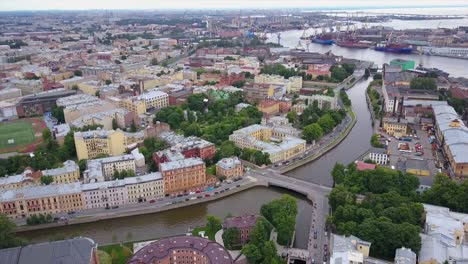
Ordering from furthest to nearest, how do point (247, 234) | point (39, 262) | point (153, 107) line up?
point (153, 107), point (247, 234), point (39, 262)

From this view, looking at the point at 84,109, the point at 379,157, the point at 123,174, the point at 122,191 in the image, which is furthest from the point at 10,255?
the point at 84,109

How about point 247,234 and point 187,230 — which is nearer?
point 247,234

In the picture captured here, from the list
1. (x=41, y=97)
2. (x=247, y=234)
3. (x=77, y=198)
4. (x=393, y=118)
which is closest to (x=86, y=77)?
(x=41, y=97)

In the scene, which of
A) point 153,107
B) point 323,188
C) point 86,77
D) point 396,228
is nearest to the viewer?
point 396,228

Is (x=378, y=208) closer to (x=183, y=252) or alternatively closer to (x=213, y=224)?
(x=213, y=224)

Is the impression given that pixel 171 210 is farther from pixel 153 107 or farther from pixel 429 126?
pixel 429 126

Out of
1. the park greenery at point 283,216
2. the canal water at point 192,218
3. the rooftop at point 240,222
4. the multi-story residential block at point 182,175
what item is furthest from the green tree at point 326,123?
the rooftop at point 240,222
